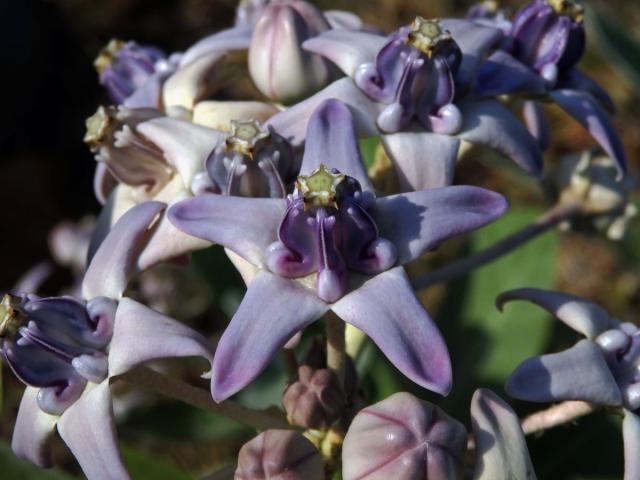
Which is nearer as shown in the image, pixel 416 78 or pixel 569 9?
pixel 416 78

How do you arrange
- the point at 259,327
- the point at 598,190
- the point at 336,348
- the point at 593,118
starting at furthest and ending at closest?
1. the point at 598,190
2. the point at 593,118
3. the point at 336,348
4. the point at 259,327

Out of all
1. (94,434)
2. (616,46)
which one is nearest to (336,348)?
(94,434)

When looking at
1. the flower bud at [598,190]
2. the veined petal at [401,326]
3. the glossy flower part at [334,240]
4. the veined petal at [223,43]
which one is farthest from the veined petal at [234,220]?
the flower bud at [598,190]

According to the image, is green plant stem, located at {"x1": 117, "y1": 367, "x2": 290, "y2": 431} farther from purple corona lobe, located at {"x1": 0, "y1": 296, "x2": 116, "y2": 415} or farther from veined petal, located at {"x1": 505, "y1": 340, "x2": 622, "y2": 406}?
veined petal, located at {"x1": 505, "y1": 340, "x2": 622, "y2": 406}

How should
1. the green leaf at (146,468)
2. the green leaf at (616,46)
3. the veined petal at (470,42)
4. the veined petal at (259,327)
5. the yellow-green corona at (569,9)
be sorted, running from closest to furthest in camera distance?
the veined petal at (259,327) < the veined petal at (470,42) < the yellow-green corona at (569,9) < the green leaf at (146,468) < the green leaf at (616,46)

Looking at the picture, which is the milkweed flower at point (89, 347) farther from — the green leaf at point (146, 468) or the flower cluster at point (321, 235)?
the green leaf at point (146, 468)

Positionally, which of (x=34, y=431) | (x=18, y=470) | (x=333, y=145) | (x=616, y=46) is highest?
(x=333, y=145)

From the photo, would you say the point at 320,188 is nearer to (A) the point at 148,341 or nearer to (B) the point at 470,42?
(A) the point at 148,341
